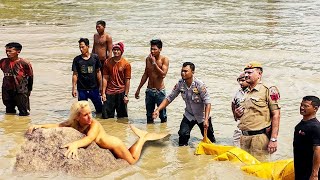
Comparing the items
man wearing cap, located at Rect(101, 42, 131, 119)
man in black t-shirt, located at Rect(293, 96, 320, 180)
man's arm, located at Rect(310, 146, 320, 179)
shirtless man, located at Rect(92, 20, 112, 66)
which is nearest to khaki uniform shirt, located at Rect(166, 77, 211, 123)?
man wearing cap, located at Rect(101, 42, 131, 119)

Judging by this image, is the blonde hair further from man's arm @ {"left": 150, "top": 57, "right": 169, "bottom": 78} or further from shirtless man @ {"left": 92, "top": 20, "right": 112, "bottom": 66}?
shirtless man @ {"left": 92, "top": 20, "right": 112, "bottom": 66}

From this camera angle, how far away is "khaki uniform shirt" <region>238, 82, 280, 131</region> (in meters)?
6.83

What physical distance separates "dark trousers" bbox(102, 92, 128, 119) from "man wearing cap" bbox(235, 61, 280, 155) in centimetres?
311

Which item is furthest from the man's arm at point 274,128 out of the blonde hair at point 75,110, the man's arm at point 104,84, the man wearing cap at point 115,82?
the man's arm at point 104,84

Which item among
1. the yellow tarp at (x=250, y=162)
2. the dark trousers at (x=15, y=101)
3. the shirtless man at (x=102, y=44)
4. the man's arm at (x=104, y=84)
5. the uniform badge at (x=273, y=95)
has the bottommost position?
the yellow tarp at (x=250, y=162)

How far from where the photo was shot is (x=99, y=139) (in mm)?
7012

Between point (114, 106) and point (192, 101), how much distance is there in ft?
7.32

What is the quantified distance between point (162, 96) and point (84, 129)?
100 inches

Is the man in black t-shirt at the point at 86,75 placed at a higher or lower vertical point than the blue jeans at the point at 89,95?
higher

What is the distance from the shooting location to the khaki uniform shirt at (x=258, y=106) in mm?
6832

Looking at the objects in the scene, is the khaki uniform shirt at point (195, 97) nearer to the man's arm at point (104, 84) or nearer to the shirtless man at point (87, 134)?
the shirtless man at point (87, 134)

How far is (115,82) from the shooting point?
946 centimetres

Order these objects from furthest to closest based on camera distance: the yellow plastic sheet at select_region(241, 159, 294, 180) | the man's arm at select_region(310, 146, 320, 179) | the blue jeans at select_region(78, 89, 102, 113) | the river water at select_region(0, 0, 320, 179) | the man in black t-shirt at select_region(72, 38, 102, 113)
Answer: the blue jeans at select_region(78, 89, 102, 113), the man in black t-shirt at select_region(72, 38, 102, 113), the river water at select_region(0, 0, 320, 179), the yellow plastic sheet at select_region(241, 159, 294, 180), the man's arm at select_region(310, 146, 320, 179)

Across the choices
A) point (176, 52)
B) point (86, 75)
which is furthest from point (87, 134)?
point (176, 52)
